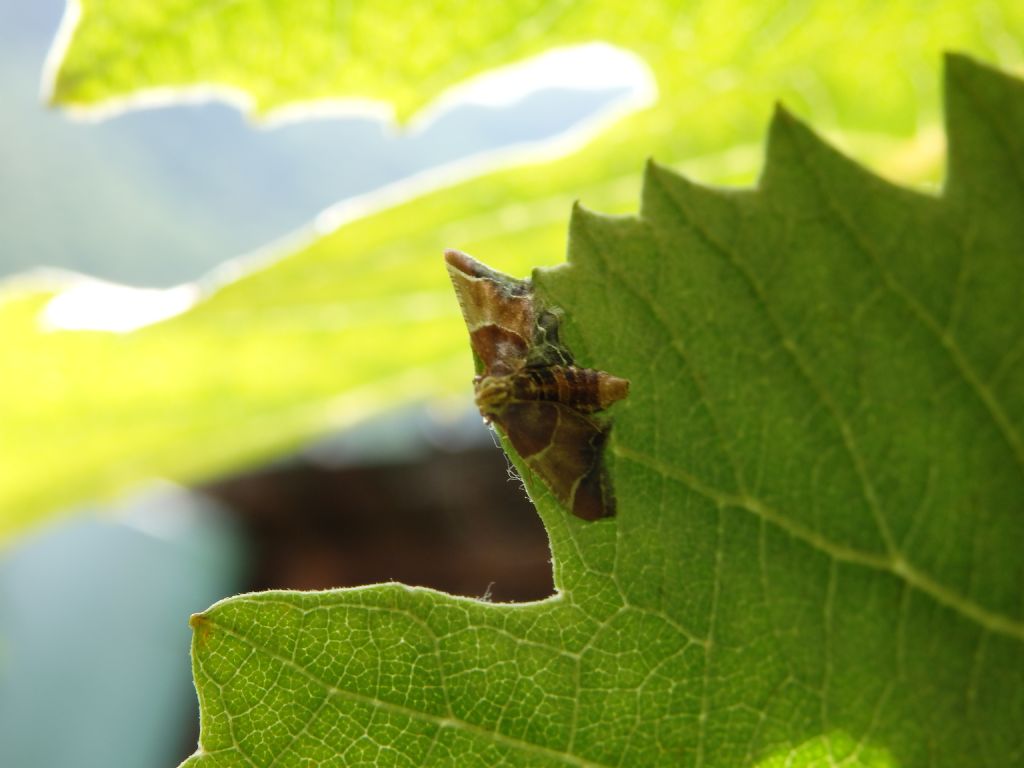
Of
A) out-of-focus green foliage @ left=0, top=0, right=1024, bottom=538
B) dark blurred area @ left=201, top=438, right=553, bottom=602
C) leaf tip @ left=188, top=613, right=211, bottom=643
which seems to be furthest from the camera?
dark blurred area @ left=201, top=438, right=553, bottom=602

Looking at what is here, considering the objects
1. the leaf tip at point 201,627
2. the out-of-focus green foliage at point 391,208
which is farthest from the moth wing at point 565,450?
the out-of-focus green foliage at point 391,208

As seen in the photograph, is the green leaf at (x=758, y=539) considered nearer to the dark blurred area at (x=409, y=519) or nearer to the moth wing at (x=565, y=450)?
the moth wing at (x=565, y=450)

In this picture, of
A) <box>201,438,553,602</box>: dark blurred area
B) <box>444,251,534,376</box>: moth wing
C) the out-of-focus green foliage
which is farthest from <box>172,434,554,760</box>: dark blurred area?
<box>444,251,534,376</box>: moth wing

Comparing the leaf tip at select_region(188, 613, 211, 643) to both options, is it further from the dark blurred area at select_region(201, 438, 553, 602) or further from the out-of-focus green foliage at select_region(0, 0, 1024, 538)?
the dark blurred area at select_region(201, 438, 553, 602)

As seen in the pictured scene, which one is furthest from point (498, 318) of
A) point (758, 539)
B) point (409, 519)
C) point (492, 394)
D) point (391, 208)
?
point (409, 519)

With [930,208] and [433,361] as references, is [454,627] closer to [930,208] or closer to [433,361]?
[930,208]

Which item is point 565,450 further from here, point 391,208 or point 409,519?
point 409,519
